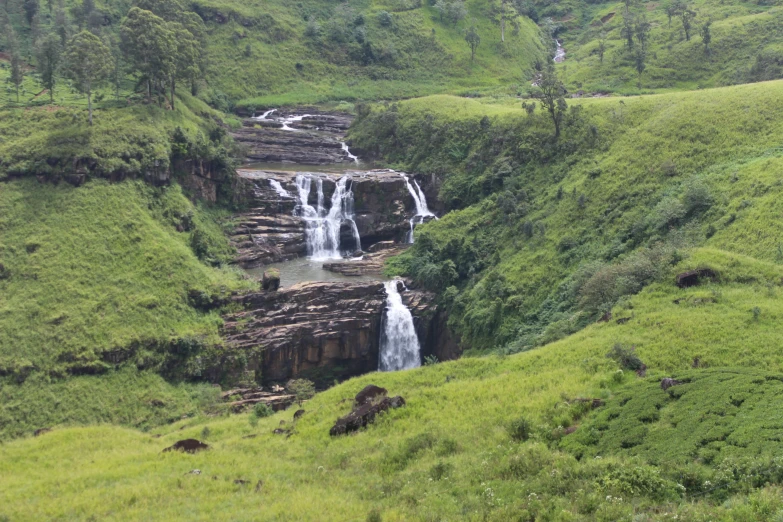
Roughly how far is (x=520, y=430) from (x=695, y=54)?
86.6 meters

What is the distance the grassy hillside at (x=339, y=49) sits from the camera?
305ft

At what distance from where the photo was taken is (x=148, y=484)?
20.5 meters

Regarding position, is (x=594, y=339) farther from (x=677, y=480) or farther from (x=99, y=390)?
(x=99, y=390)

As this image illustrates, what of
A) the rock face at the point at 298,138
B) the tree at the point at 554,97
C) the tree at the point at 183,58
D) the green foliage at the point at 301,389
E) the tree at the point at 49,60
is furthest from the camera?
the rock face at the point at 298,138

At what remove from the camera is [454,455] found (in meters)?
20.5

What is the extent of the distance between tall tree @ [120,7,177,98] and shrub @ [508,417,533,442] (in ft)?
165

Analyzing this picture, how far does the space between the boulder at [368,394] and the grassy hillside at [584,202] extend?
11.6 metres

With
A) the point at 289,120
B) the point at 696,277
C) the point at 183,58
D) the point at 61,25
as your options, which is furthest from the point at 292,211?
the point at 61,25

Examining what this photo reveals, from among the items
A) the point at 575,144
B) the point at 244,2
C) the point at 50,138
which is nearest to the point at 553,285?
the point at 575,144

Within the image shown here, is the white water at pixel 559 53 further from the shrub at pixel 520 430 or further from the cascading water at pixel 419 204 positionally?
the shrub at pixel 520 430

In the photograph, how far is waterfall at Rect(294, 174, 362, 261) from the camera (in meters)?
57.8

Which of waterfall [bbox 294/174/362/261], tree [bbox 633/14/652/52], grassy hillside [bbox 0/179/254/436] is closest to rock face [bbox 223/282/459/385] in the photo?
grassy hillside [bbox 0/179/254/436]

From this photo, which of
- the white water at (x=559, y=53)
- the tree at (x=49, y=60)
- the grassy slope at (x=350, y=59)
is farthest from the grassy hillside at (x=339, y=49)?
the tree at (x=49, y=60)

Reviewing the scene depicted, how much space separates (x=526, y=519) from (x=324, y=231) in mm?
45953
